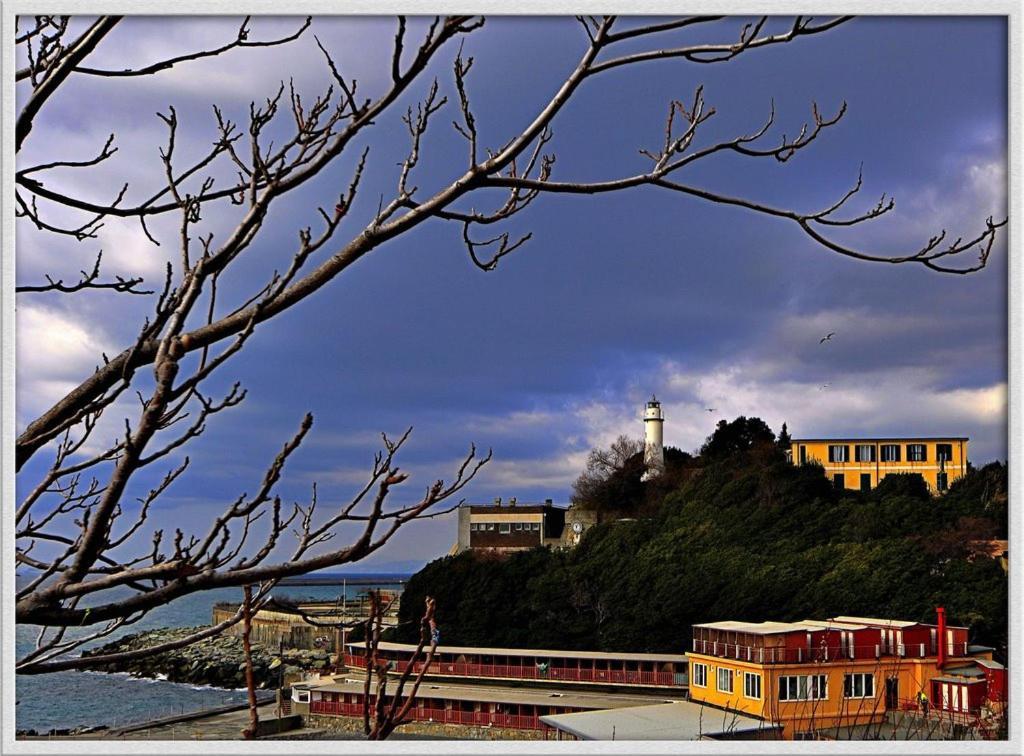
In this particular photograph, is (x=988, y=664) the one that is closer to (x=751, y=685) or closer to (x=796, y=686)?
(x=796, y=686)

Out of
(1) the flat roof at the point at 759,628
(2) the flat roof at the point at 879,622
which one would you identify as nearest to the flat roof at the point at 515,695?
(1) the flat roof at the point at 759,628

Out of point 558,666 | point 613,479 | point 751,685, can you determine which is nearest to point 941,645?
point 751,685

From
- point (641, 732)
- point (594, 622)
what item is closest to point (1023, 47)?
point (641, 732)

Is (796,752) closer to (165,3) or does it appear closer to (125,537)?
(125,537)

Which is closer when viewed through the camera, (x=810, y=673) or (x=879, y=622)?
(x=810, y=673)

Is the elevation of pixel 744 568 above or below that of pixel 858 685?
above

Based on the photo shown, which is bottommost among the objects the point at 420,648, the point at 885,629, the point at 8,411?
the point at 885,629

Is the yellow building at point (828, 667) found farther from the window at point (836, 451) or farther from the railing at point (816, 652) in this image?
the window at point (836, 451)

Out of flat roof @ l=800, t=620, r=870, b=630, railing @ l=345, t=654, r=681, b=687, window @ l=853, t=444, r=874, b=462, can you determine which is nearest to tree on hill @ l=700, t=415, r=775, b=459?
window @ l=853, t=444, r=874, b=462
